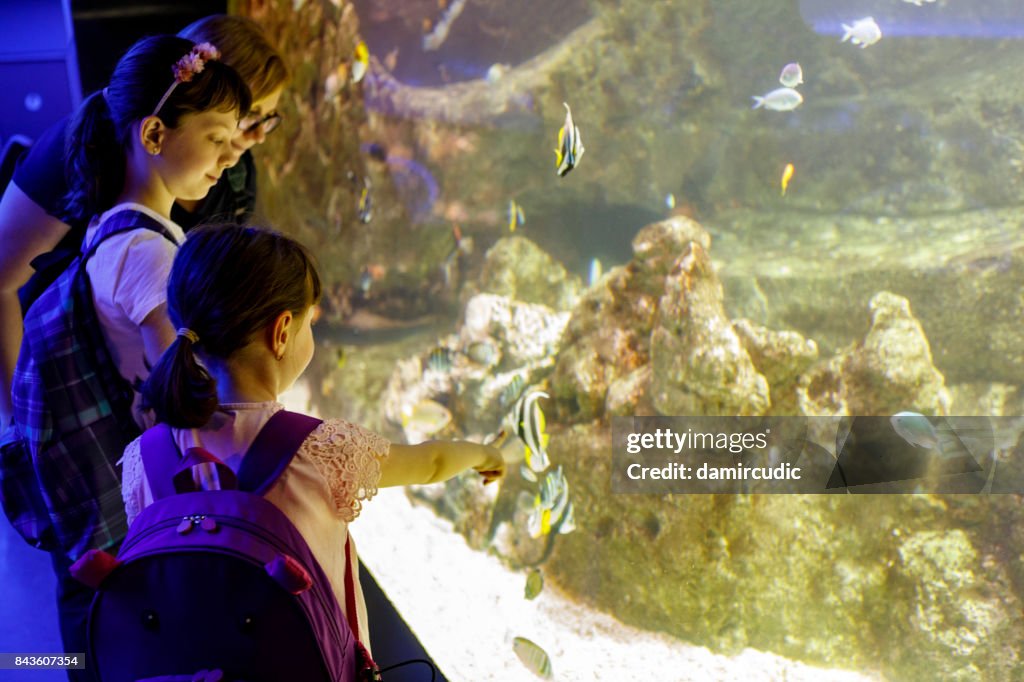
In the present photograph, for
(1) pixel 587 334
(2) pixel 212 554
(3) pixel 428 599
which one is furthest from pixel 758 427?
(2) pixel 212 554

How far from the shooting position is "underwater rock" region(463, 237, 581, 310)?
6645 millimetres

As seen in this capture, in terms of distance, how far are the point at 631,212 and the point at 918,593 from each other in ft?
14.4

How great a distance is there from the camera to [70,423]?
1.62 m

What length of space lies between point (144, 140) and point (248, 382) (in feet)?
2.61

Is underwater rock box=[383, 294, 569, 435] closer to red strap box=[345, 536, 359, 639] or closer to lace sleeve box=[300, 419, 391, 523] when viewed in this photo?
red strap box=[345, 536, 359, 639]

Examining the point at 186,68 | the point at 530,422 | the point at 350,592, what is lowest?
the point at 530,422

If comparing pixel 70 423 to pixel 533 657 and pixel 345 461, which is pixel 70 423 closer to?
pixel 345 461

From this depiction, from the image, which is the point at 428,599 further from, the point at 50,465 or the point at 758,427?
the point at 50,465

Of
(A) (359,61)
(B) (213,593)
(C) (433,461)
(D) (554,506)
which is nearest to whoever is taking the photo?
(B) (213,593)

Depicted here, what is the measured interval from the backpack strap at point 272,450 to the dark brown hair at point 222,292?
0.35ft

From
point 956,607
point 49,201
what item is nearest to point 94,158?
point 49,201

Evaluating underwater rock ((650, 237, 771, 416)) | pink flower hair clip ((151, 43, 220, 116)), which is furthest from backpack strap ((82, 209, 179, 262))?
underwater rock ((650, 237, 771, 416))

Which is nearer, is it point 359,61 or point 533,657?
point 533,657

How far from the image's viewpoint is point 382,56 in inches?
271
